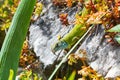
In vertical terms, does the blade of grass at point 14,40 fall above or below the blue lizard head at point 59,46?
above

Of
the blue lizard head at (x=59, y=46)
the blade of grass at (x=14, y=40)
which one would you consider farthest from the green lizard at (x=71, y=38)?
the blade of grass at (x=14, y=40)

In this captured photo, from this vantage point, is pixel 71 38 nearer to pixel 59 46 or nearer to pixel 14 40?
pixel 59 46

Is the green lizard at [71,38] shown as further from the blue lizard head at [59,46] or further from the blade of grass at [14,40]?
the blade of grass at [14,40]

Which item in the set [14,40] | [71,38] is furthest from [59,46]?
[14,40]

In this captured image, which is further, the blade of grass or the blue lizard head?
the blue lizard head

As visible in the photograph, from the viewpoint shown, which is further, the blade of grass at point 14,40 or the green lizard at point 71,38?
the green lizard at point 71,38

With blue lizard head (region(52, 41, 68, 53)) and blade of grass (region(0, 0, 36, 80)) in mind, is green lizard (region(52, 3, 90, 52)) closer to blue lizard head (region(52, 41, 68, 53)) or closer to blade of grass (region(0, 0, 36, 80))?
blue lizard head (region(52, 41, 68, 53))

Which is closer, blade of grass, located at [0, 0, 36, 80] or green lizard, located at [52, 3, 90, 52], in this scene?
blade of grass, located at [0, 0, 36, 80]

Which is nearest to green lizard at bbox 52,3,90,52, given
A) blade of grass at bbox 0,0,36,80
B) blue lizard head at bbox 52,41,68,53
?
blue lizard head at bbox 52,41,68,53

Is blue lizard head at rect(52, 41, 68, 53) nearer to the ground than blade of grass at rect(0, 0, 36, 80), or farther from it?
nearer to the ground
